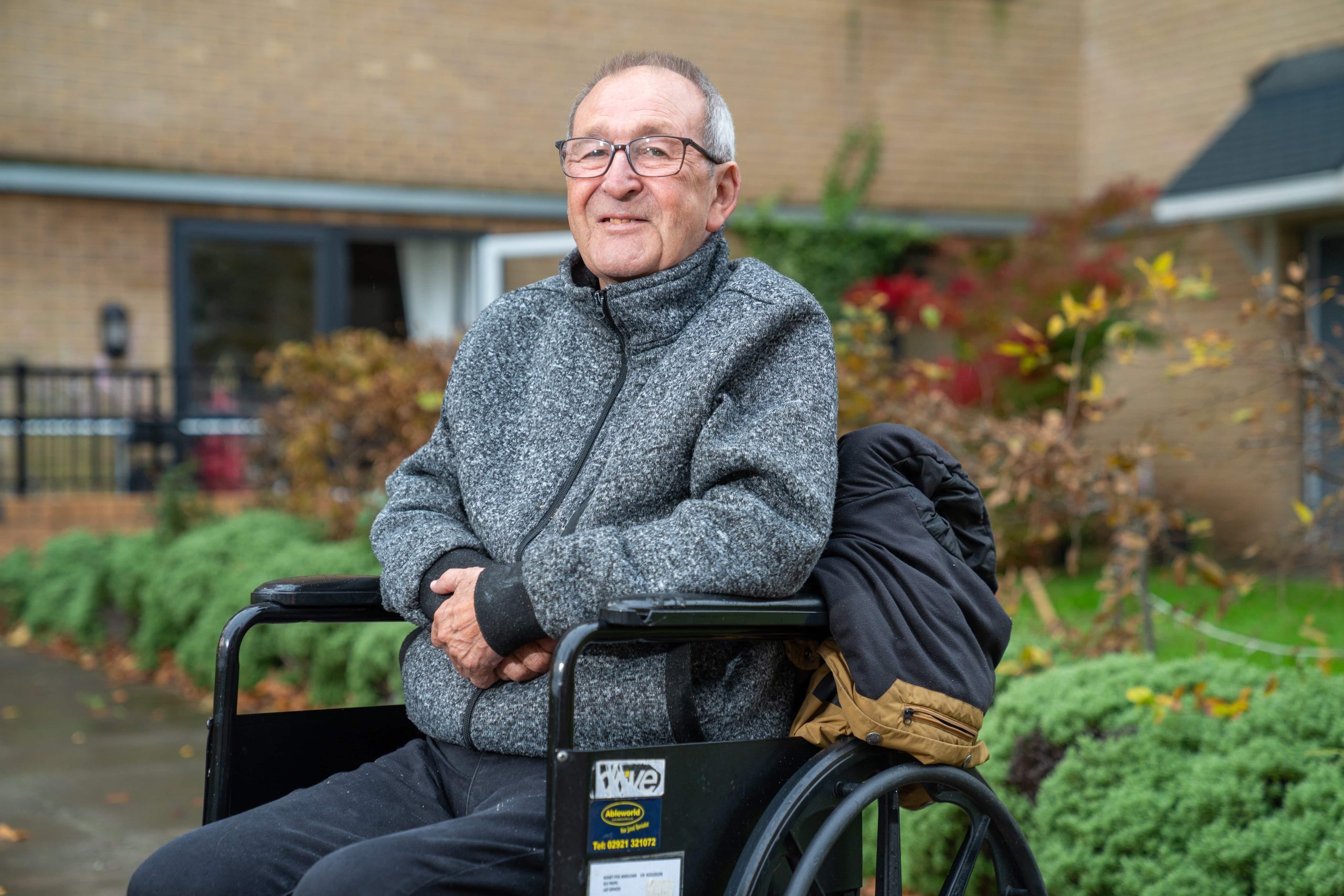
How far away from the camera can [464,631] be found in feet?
6.63

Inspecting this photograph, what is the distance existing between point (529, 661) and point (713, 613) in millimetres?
404

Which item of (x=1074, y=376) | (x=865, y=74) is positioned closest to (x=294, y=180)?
(x=865, y=74)

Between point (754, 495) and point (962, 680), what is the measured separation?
41 centimetres

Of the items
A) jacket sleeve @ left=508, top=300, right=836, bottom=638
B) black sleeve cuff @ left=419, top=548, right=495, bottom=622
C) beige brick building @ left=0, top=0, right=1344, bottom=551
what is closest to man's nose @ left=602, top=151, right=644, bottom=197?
jacket sleeve @ left=508, top=300, right=836, bottom=638

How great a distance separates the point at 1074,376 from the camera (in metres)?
4.15

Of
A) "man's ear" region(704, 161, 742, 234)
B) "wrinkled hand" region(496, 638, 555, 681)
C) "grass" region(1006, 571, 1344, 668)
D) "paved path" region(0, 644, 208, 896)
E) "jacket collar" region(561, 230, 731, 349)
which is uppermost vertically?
"man's ear" region(704, 161, 742, 234)

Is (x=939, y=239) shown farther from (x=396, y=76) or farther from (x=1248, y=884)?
(x=1248, y=884)

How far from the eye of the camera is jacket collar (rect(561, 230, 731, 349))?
218cm

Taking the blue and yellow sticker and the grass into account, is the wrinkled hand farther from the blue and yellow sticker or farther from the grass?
the grass

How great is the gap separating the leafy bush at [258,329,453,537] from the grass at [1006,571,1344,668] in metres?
3.16

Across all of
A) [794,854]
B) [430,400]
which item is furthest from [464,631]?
[430,400]

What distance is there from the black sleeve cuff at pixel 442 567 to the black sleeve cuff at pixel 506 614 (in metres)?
0.15

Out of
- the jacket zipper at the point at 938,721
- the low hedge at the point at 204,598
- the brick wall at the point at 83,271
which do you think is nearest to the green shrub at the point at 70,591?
the low hedge at the point at 204,598

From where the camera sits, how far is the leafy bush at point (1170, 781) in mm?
2607
